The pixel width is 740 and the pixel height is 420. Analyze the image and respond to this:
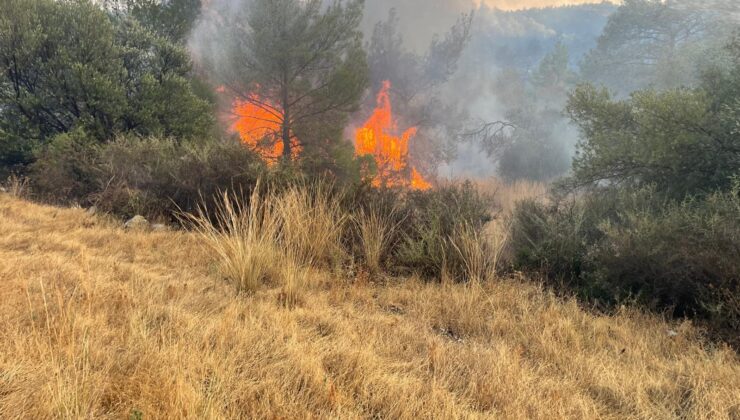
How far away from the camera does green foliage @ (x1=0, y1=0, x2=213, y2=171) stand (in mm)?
10211

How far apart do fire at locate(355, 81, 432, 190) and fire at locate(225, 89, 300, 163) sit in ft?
12.2

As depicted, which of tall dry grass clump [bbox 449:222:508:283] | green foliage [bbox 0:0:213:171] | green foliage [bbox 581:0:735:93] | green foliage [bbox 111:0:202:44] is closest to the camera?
tall dry grass clump [bbox 449:222:508:283]

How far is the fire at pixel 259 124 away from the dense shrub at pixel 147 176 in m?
5.06

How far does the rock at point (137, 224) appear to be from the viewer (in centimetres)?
569

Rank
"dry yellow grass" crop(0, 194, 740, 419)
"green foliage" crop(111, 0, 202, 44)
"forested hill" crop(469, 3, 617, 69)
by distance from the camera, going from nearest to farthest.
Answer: "dry yellow grass" crop(0, 194, 740, 419) < "green foliage" crop(111, 0, 202, 44) < "forested hill" crop(469, 3, 617, 69)

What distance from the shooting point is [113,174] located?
7438 mm

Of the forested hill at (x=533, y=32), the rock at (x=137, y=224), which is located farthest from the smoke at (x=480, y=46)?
the rock at (x=137, y=224)

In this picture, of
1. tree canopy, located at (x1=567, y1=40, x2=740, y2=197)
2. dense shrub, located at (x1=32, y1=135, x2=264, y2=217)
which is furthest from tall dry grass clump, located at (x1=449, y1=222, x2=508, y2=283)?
dense shrub, located at (x1=32, y1=135, x2=264, y2=217)

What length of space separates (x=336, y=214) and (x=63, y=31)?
11102 millimetres

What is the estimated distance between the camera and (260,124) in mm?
15414

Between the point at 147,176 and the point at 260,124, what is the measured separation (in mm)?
8720

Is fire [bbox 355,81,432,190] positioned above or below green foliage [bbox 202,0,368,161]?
below

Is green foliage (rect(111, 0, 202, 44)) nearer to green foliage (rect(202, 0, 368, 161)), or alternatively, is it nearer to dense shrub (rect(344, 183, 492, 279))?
green foliage (rect(202, 0, 368, 161))

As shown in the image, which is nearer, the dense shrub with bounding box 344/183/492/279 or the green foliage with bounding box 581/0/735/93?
the dense shrub with bounding box 344/183/492/279
